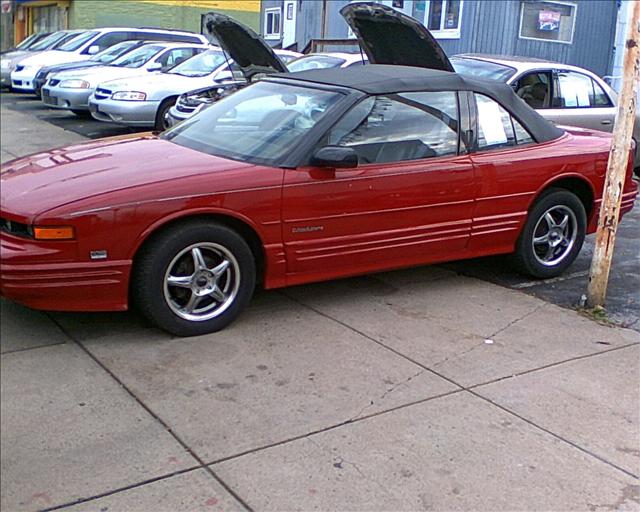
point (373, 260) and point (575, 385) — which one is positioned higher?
point (373, 260)

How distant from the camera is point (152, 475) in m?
3.25

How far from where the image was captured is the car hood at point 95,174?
429 cm

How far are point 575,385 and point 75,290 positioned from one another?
2768mm

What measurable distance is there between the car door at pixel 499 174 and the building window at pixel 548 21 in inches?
517

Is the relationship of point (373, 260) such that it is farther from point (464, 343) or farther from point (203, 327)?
point (203, 327)

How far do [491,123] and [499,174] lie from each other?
1.32ft

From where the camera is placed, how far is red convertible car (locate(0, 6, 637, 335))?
4.30m

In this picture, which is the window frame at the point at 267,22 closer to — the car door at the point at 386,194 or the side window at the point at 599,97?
the side window at the point at 599,97

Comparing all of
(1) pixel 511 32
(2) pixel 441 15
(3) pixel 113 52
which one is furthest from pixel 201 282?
(2) pixel 441 15

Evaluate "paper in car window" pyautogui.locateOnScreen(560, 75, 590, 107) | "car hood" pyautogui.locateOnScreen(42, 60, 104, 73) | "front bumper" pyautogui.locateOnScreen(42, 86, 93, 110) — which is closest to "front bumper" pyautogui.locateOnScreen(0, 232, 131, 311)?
"paper in car window" pyautogui.locateOnScreen(560, 75, 590, 107)

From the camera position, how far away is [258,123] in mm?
5324

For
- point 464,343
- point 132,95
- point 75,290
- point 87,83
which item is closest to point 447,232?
point 464,343

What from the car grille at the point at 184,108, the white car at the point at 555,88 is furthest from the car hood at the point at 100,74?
the white car at the point at 555,88

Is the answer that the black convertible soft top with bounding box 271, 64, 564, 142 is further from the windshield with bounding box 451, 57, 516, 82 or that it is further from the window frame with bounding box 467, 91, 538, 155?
the windshield with bounding box 451, 57, 516, 82
